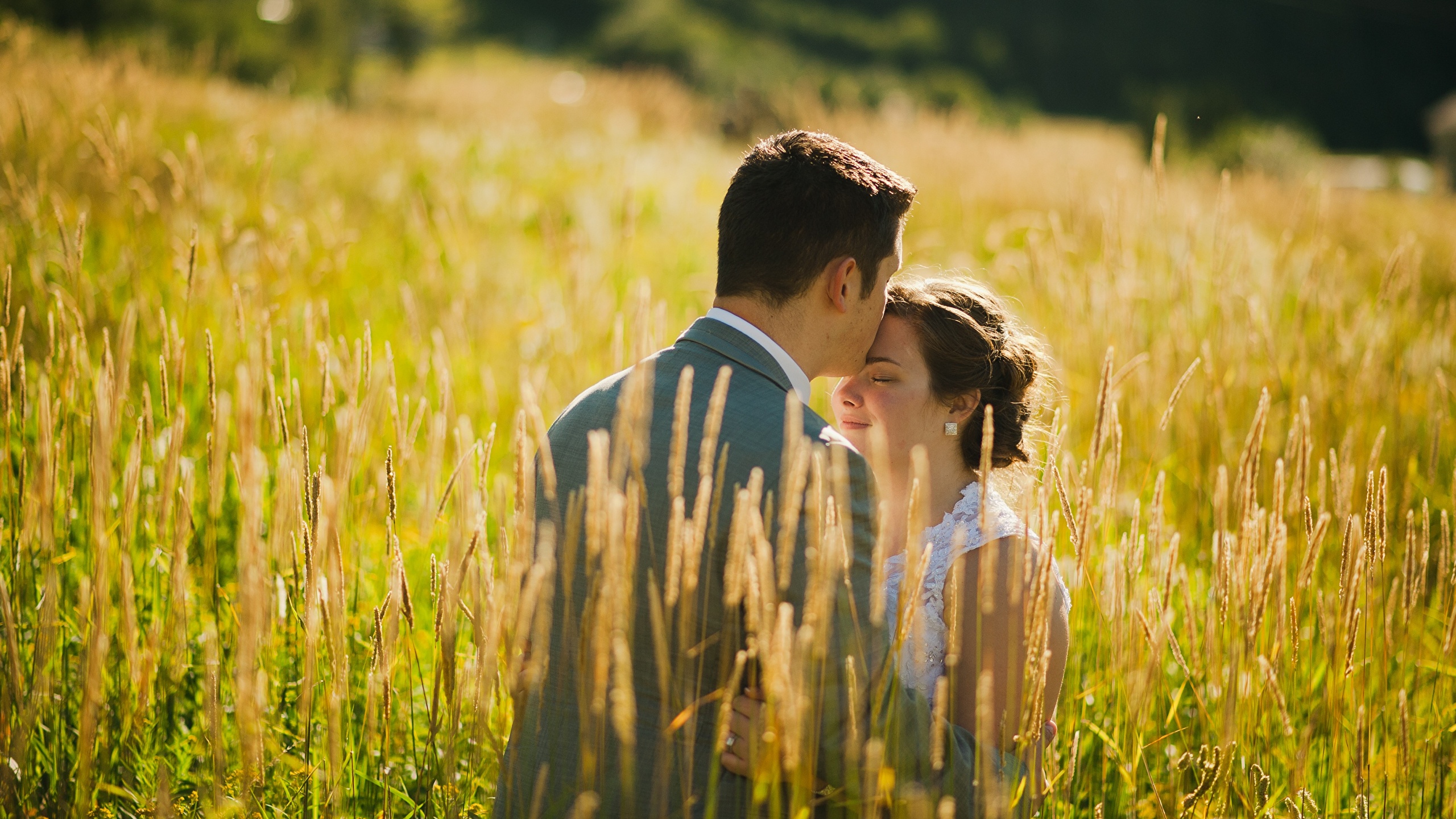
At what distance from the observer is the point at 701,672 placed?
1466mm

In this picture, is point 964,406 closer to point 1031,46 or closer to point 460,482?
point 460,482

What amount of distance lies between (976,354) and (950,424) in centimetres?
17

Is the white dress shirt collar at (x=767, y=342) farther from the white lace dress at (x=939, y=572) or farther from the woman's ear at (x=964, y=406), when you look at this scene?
the woman's ear at (x=964, y=406)

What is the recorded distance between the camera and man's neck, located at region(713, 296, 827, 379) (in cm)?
177

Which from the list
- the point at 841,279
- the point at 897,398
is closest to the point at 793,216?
the point at 841,279

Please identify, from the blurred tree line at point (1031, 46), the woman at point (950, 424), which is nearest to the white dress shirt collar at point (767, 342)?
the woman at point (950, 424)

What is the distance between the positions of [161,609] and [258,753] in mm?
1025

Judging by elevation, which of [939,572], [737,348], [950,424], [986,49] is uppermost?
[986,49]

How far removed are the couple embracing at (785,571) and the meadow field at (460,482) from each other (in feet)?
0.34

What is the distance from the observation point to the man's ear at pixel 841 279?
179 cm

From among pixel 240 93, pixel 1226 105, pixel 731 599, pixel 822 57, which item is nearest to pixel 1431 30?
pixel 822 57

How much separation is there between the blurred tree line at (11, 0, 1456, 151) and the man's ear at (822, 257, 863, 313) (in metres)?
21.7

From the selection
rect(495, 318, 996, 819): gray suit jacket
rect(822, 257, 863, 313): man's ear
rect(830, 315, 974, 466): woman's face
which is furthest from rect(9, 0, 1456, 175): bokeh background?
rect(495, 318, 996, 819): gray suit jacket

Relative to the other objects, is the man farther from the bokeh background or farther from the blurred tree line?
the blurred tree line
